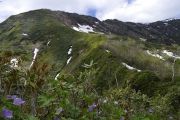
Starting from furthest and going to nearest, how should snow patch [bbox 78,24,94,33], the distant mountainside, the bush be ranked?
snow patch [bbox 78,24,94,33]
the distant mountainside
the bush

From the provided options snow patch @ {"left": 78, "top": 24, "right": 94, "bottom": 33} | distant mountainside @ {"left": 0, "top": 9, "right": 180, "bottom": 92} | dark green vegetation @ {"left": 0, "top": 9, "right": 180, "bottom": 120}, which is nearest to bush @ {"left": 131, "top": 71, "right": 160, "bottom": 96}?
dark green vegetation @ {"left": 0, "top": 9, "right": 180, "bottom": 120}

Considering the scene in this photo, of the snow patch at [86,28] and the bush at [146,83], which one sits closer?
the bush at [146,83]

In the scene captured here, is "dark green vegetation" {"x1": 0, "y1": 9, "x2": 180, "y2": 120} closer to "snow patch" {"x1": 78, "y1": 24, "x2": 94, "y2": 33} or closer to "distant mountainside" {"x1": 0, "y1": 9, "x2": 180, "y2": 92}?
"distant mountainside" {"x1": 0, "y1": 9, "x2": 180, "y2": 92}

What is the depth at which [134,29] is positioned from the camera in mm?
168875

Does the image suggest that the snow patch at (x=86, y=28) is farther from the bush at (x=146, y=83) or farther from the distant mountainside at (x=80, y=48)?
the bush at (x=146, y=83)

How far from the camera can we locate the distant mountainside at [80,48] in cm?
4888

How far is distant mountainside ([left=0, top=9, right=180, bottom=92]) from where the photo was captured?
48.9 meters

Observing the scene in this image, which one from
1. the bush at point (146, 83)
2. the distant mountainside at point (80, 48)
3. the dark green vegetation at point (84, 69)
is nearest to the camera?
the dark green vegetation at point (84, 69)

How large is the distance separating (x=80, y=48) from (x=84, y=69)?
68950 mm

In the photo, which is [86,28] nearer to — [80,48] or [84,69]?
[80,48]

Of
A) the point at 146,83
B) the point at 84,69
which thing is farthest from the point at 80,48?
the point at 84,69

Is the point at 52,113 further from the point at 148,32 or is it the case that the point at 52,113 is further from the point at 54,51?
the point at 148,32

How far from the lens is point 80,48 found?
239ft

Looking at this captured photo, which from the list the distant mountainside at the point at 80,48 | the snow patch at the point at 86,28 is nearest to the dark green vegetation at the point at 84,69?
the distant mountainside at the point at 80,48
